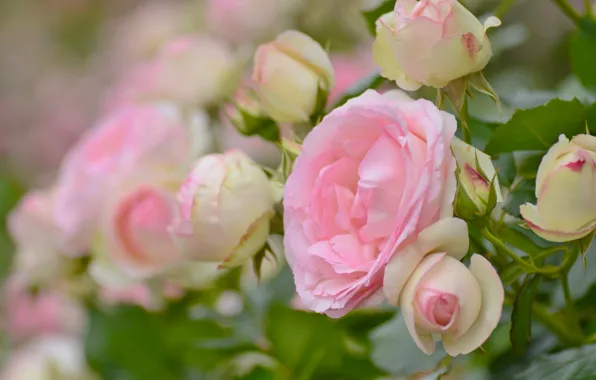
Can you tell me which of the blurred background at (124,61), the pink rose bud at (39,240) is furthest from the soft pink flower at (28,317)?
the pink rose bud at (39,240)

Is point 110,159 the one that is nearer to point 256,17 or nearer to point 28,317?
point 256,17

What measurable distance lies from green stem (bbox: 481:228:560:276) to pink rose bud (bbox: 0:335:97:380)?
0.39 meters

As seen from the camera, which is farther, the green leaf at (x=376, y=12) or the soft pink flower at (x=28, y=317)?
the soft pink flower at (x=28, y=317)

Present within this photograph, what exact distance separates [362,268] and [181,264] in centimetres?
24

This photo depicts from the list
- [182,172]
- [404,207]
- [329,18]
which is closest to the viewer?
[404,207]

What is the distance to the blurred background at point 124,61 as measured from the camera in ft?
1.85

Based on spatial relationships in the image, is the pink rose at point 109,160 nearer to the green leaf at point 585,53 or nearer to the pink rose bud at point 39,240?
the pink rose bud at point 39,240

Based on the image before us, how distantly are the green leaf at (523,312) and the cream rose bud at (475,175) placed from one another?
5cm

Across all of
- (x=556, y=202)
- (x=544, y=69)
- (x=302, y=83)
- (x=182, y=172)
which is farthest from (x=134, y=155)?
(x=544, y=69)

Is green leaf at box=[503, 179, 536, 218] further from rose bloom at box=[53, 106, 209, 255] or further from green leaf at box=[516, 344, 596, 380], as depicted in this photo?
rose bloom at box=[53, 106, 209, 255]

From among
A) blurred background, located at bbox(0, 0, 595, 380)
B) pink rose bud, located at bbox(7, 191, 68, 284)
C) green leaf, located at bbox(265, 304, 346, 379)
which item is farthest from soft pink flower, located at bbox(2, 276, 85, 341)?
green leaf, located at bbox(265, 304, 346, 379)

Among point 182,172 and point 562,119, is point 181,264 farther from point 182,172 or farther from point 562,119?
point 562,119

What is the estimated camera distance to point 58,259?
0.54 m

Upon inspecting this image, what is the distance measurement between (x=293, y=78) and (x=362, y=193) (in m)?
0.09
